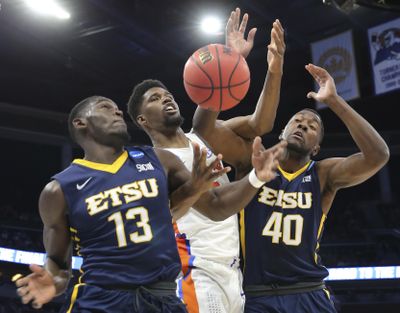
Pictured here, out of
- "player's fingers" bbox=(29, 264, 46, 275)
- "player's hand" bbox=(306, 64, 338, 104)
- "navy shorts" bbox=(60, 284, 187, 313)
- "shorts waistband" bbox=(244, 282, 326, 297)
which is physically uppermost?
"player's hand" bbox=(306, 64, 338, 104)

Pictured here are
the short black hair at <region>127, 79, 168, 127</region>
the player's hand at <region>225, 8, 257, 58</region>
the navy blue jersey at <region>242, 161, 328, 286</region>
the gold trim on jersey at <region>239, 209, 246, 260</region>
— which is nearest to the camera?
the navy blue jersey at <region>242, 161, 328, 286</region>

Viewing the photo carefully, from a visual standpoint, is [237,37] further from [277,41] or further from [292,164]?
[292,164]

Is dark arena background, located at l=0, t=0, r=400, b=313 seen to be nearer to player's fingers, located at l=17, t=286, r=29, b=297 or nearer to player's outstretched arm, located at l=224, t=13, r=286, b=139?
player's outstretched arm, located at l=224, t=13, r=286, b=139

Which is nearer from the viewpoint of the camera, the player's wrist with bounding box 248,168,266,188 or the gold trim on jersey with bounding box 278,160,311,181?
the player's wrist with bounding box 248,168,266,188

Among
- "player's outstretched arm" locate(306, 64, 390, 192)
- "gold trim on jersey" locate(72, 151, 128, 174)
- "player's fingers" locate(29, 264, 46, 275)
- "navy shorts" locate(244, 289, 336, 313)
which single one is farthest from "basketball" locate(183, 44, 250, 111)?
"player's fingers" locate(29, 264, 46, 275)

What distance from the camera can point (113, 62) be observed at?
1611 centimetres

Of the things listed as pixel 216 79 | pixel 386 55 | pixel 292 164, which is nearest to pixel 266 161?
pixel 216 79

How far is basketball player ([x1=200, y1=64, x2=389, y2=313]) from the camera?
4156mm

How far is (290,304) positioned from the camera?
409 cm

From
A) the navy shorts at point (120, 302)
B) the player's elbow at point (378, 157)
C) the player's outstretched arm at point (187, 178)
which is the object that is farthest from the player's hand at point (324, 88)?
the navy shorts at point (120, 302)

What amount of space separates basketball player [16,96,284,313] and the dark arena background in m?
9.12

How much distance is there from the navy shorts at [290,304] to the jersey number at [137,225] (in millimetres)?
1226

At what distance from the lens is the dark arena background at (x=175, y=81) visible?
1296 centimetres

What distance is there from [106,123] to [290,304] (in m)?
1.64
